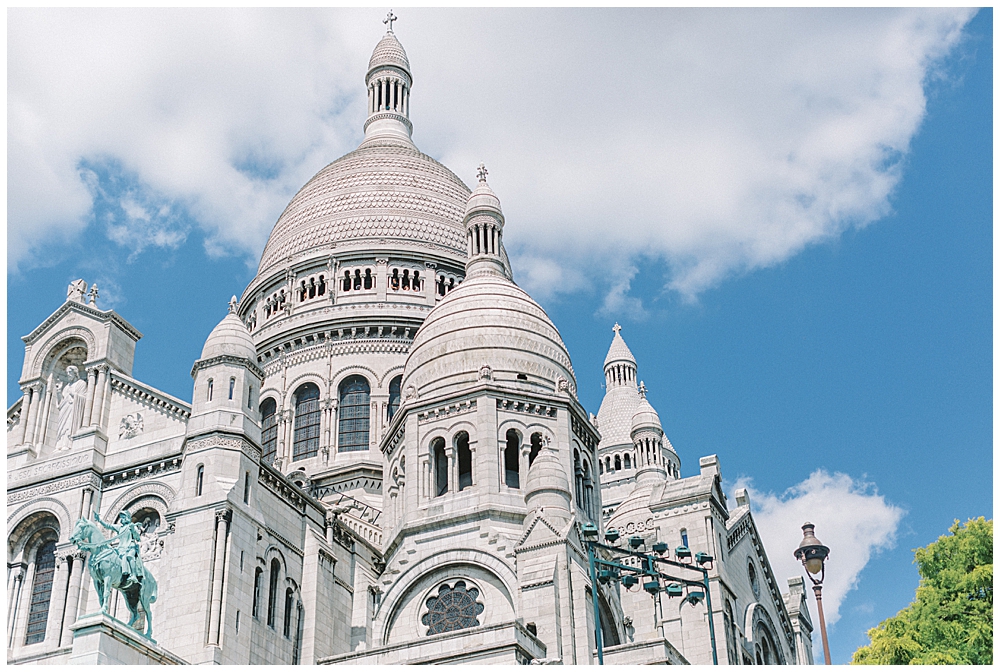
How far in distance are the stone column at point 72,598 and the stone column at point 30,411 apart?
190 inches

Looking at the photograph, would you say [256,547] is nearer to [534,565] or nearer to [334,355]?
[534,565]

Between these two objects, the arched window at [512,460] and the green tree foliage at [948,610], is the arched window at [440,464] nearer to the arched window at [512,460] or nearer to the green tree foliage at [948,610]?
the arched window at [512,460]

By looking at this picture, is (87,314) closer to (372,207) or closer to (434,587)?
(434,587)

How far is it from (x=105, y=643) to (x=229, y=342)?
11.6 m

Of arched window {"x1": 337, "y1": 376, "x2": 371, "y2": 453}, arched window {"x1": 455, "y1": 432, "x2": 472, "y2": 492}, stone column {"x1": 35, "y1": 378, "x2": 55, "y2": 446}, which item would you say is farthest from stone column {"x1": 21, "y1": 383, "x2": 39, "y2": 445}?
arched window {"x1": 337, "y1": 376, "x2": 371, "y2": 453}

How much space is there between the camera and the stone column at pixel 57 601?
34125mm

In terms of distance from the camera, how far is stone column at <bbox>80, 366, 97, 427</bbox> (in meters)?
37.9

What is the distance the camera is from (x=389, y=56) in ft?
246

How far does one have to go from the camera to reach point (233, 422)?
35.7 meters

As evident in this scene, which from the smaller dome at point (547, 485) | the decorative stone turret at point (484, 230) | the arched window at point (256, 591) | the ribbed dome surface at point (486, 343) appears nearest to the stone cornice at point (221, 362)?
the arched window at point (256, 591)

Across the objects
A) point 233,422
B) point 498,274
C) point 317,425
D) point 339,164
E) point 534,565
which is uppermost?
point 339,164

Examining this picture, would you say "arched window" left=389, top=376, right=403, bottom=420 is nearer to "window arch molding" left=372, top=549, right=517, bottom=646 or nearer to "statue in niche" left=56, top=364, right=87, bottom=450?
"window arch molding" left=372, top=549, right=517, bottom=646

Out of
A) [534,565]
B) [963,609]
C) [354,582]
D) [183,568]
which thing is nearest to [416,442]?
[354,582]

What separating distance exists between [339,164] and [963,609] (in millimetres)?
41936
